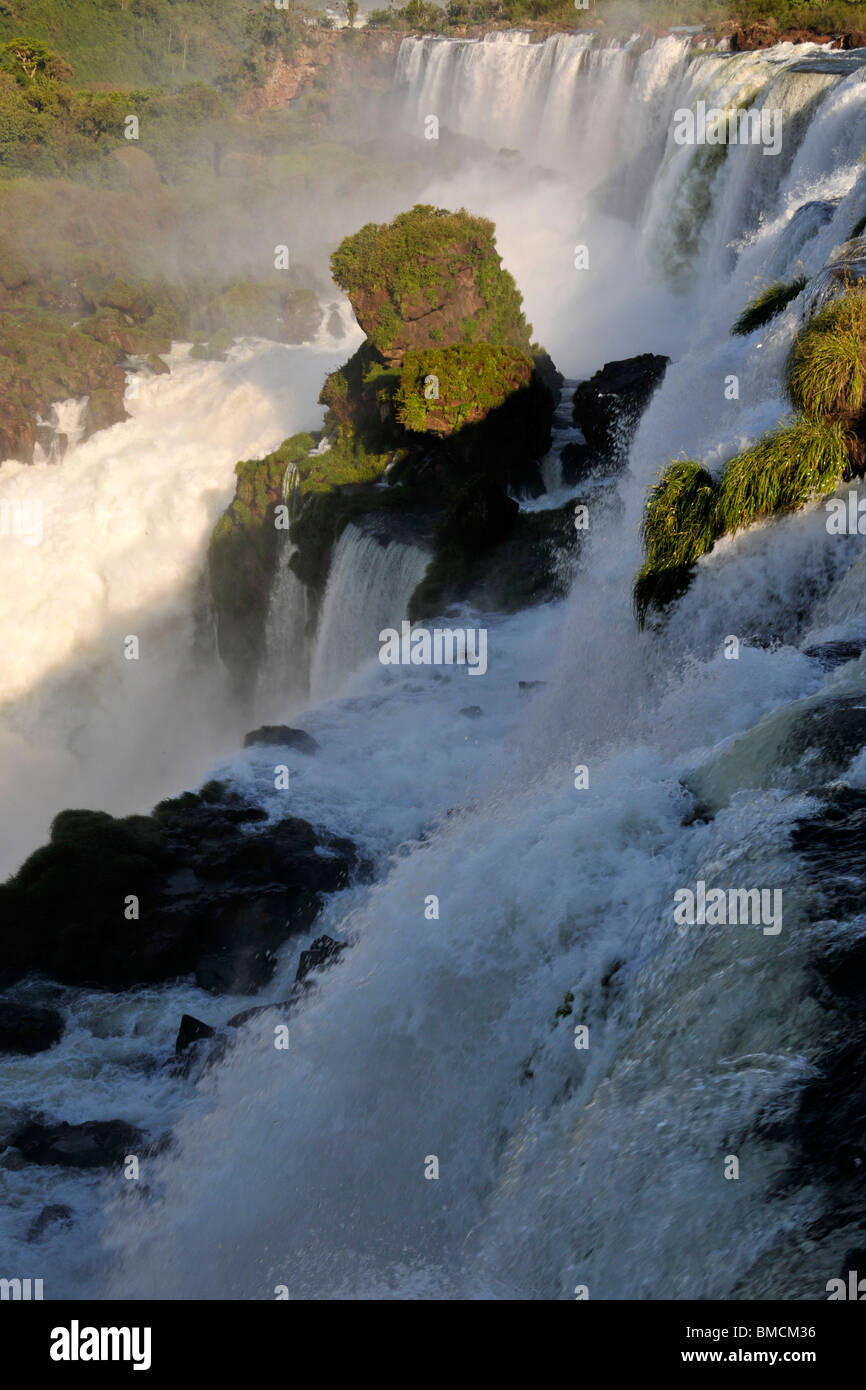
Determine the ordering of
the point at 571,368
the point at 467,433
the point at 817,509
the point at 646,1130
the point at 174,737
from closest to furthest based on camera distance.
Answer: the point at 646,1130 → the point at 817,509 → the point at 467,433 → the point at 174,737 → the point at 571,368

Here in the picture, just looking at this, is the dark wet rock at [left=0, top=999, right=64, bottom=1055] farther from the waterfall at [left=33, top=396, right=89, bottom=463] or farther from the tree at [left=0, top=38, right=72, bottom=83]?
the tree at [left=0, top=38, right=72, bottom=83]

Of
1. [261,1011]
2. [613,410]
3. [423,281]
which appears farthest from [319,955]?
[423,281]

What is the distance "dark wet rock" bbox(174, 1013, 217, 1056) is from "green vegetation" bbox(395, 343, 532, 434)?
1436 centimetres

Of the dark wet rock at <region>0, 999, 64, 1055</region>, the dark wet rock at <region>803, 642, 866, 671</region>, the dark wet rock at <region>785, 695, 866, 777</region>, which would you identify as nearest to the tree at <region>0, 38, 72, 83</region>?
the dark wet rock at <region>0, 999, 64, 1055</region>

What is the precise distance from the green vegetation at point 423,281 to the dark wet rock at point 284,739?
Result: 525 inches

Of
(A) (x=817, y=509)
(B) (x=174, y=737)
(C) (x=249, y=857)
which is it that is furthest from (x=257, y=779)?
(B) (x=174, y=737)

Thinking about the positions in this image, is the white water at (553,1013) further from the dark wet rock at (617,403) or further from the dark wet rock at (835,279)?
the dark wet rock at (617,403)

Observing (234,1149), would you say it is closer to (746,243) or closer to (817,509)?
(817,509)

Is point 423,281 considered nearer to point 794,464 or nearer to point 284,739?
point 284,739

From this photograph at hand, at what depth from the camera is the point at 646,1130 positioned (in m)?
5.34

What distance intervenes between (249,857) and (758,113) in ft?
69.3

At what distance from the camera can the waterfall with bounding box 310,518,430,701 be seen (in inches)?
744

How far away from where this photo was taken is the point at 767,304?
14.1m

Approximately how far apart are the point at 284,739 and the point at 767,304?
340 inches
